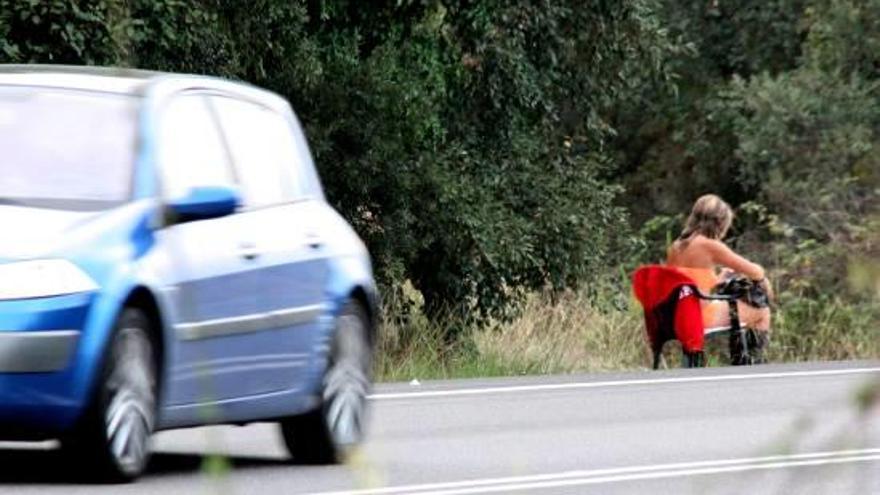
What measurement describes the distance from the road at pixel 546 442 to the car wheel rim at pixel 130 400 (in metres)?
0.12

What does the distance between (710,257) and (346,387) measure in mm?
9660

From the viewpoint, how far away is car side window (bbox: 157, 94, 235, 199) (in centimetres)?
925

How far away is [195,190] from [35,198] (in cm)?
52

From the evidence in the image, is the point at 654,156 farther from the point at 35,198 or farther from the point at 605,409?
the point at 35,198

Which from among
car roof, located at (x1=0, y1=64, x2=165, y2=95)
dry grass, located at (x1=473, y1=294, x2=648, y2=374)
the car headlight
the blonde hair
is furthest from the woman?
the car headlight

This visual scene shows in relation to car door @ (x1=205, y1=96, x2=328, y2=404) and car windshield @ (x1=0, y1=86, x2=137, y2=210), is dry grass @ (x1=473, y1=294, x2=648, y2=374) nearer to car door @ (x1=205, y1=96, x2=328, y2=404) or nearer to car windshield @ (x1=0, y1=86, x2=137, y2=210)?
car door @ (x1=205, y1=96, x2=328, y2=404)

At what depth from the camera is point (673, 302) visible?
782 inches

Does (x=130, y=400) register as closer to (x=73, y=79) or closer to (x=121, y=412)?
(x=121, y=412)

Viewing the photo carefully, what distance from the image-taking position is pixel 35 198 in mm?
8953

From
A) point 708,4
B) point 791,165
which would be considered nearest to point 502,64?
point 791,165

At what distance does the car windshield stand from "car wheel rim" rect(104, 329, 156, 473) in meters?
0.49

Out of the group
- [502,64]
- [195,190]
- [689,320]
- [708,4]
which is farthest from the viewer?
[708,4]

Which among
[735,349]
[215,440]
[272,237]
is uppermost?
[215,440]

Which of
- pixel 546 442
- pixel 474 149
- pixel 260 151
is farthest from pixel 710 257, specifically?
pixel 260 151
